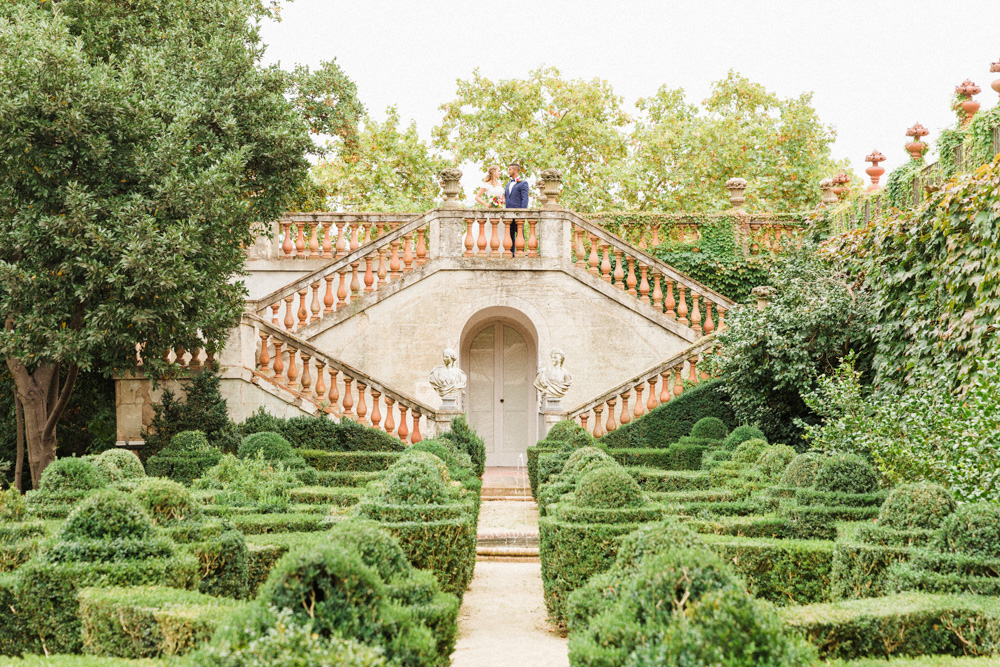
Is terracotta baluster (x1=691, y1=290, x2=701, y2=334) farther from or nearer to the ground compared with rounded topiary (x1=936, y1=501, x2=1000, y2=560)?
farther from the ground

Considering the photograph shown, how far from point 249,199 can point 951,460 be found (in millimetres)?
9911

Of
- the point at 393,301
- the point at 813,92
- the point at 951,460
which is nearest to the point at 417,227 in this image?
the point at 393,301

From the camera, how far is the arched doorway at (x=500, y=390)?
814 inches

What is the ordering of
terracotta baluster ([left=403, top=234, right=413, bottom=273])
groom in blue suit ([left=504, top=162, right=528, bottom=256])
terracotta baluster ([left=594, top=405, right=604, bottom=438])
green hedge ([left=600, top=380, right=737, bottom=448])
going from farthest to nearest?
1. groom in blue suit ([left=504, top=162, right=528, bottom=256])
2. terracotta baluster ([left=403, top=234, right=413, bottom=273])
3. terracotta baluster ([left=594, top=405, right=604, bottom=438])
4. green hedge ([left=600, top=380, right=737, bottom=448])

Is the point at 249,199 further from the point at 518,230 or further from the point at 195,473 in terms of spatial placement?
the point at 518,230

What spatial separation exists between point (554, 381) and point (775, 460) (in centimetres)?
581

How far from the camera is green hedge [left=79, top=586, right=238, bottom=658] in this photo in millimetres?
5059

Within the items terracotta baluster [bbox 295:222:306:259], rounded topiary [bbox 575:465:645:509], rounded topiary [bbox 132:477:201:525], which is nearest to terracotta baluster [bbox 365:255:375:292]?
terracotta baluster [bbox 295:222:306:259]

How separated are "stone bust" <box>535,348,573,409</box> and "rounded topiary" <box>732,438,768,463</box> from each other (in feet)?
14.1

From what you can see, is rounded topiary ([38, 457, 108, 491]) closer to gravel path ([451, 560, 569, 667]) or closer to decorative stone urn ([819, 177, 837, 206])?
gravel path ([451, 560, 569, 667])

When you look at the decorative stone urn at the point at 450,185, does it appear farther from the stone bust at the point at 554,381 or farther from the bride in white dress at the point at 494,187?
the stone bust at the point at 554,381

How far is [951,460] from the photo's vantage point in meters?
8.68

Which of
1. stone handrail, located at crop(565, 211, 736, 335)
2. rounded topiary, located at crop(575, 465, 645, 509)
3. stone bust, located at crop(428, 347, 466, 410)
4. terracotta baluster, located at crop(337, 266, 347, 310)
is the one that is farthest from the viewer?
stone handrail, located at crop(565, 211, 736, 335)

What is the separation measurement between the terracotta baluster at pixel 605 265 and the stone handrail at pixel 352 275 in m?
3.36
